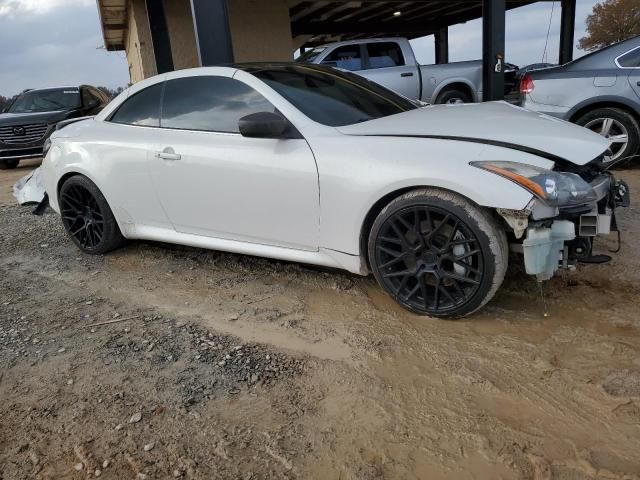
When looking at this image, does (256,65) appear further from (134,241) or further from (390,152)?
(134,241)

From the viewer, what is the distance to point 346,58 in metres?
9.88

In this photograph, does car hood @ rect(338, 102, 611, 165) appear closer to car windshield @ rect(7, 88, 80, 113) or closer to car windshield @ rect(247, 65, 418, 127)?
car windshield @ rect(247, 65, 418, 127)

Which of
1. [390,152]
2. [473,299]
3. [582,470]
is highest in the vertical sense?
[390,152]

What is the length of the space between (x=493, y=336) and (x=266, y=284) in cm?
158

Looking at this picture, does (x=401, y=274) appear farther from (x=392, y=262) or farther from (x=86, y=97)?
(x=86, y=97)

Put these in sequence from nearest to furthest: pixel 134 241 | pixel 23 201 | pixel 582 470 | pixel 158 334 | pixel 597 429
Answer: pixel 582 470 → pixel 597 429 → pixel 158 334 → pixel 134 241 → pixel 23 201

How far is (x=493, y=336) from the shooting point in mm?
2693

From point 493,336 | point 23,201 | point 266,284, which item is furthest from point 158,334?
point 23,201

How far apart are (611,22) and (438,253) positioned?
161ft

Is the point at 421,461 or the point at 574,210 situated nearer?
the point at 421,461

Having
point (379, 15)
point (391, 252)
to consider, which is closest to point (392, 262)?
point (391, 252)

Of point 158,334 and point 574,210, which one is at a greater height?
point 574,210

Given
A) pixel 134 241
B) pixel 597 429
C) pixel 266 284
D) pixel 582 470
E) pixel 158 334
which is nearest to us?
pixel 582 470

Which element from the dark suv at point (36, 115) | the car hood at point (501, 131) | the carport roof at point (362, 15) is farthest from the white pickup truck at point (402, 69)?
the car hood at point (501, 131)
